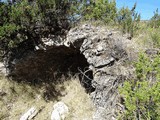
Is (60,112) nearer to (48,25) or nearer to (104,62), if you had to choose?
(104,62)

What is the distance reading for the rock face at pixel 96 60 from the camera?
5.60 metres

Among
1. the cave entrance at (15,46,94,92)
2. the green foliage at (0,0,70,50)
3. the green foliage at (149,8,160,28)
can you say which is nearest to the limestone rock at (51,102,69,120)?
the cave entrance at (15,46,94,92)

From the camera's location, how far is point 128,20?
23.6ft

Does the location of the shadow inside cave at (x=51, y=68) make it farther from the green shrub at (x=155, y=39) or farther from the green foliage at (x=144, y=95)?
the green foliage at (x=144, y=95)

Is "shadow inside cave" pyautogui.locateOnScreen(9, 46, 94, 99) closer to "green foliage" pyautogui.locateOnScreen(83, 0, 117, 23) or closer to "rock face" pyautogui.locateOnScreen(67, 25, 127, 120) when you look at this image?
"rock face" pyautogui.locateOnScreen(67, 25, 127, 120)

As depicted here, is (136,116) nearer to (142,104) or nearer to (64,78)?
(142,104)

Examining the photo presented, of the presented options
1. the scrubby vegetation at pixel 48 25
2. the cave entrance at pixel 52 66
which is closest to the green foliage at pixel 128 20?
the scrubby vegetation at pixel 48 25

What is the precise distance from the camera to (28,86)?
7.60m

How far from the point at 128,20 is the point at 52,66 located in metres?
2.90

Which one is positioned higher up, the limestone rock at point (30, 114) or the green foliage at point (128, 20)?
the green foliage at point (128, 20)

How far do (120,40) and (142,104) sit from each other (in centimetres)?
222

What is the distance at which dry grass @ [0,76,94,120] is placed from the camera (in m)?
6.56

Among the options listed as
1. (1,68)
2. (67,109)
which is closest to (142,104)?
(67,109)

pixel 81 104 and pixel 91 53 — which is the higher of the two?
pixel 91 53
